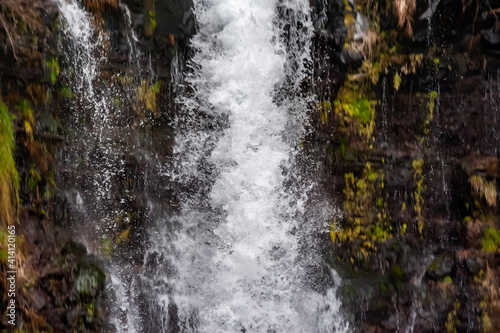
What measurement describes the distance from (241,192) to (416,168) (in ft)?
7.17

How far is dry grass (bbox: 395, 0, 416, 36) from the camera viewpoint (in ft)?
13.4

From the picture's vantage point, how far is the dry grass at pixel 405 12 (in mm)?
4086

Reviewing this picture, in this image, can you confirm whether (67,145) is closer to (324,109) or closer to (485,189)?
(324,109)

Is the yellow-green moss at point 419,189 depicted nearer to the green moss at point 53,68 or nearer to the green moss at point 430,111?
the green moss at point 430,111

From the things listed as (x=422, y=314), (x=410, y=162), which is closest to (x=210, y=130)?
(x=410, y=162)

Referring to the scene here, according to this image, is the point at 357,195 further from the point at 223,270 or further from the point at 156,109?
the point at 156,109

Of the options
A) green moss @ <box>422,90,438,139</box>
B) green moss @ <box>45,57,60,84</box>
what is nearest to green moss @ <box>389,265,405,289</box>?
green moss @ <box>422,90,438,139</box>

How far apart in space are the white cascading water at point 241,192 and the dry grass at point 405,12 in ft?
3.72

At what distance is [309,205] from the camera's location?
15.3ft

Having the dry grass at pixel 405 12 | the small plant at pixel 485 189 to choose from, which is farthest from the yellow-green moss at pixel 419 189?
the dry grass at pixel 405 12

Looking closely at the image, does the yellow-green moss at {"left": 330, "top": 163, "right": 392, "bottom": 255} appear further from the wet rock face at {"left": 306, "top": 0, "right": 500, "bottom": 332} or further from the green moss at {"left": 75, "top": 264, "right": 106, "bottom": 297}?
the green moss at {"left": 75, "top": 264, "right": 106, "bottom": 297}

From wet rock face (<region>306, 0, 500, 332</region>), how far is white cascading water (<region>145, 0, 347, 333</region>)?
0.44m

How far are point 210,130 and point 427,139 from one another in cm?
271

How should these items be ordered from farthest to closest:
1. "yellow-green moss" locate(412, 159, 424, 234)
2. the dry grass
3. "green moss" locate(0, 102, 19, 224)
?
"yellow-green moss" locate(412, 159, 424, 234)
the dry grass
"green moss" locate(0, 102, 19, 224)
